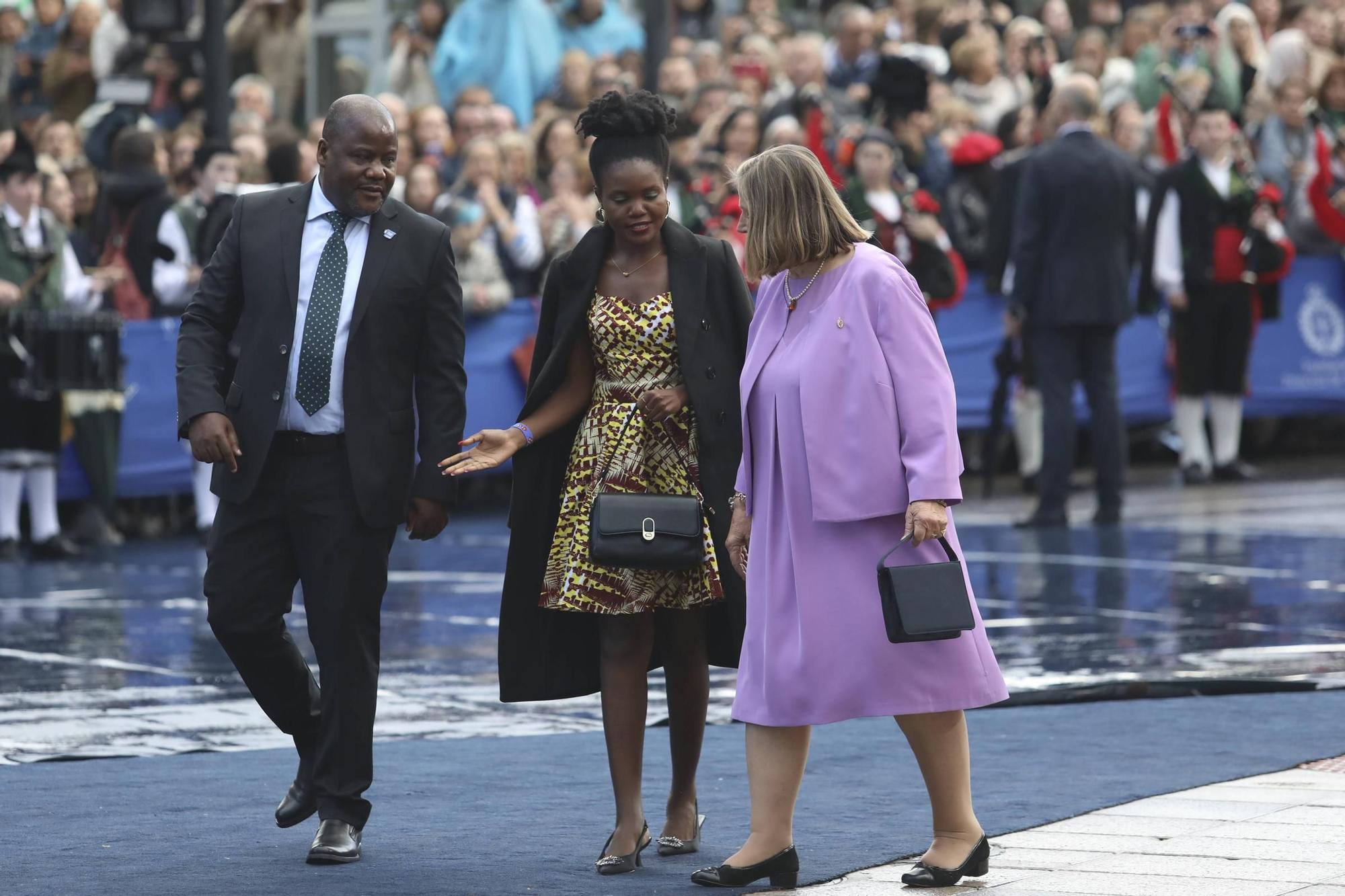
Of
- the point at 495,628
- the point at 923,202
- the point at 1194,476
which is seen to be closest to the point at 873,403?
the point at 495,628

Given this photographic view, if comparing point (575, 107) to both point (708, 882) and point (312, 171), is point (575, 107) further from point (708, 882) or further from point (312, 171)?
point (708, 882)

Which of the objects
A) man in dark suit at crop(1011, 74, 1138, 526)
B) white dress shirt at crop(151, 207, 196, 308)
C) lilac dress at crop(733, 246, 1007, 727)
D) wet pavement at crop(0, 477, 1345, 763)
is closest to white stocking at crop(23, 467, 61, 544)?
wet pavement at crop(0, 477, 1345, 763)

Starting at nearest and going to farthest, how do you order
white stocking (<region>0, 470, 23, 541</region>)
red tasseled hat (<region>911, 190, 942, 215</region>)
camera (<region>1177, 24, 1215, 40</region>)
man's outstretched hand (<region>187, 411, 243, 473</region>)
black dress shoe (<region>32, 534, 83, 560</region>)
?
man's outstretched hand (<region>187, 411, 243, 473</region>) < black dress shoe (<region>32, 534, 83, 560</region>) < white stocking (<region>0, 470, 23, 541</region>) < red tasseled hat (<region>911, 190, 942, 215</region>) < camera (<region>1177, 24, 1215, 40</region>)

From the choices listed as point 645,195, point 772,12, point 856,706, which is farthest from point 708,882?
point 772,12

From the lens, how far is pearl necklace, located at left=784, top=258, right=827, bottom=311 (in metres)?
6.30

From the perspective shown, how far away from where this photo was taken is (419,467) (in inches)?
263

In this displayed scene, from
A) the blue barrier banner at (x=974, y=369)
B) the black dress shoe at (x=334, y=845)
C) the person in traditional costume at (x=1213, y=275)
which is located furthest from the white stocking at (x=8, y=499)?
A: the black dress shoe at (x=334, y=845)

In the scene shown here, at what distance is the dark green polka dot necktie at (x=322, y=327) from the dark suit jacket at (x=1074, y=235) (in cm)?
871

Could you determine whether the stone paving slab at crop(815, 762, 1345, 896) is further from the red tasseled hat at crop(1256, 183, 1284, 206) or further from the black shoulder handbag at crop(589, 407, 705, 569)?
the red tasseled hat at crop(1256, 183, 1284, 206)

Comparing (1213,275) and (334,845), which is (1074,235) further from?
(334,845)

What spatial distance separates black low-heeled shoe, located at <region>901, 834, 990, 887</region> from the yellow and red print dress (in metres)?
0.98

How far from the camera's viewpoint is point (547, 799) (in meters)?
7.37

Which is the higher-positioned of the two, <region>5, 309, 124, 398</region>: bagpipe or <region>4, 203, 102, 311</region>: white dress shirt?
<region>4, 203, 102, 311</region>: white dress shirt

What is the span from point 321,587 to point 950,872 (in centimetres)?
182
